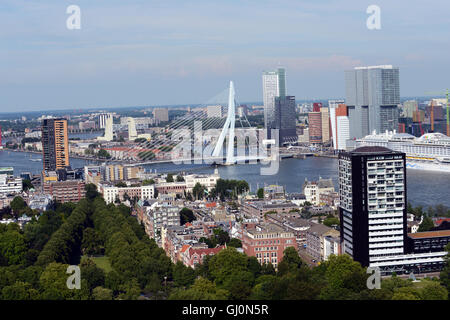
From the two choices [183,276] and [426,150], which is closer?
[183,276]

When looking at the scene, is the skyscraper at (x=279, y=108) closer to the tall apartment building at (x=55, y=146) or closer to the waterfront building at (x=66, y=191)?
the tall apartment building at (x=55, y=146)

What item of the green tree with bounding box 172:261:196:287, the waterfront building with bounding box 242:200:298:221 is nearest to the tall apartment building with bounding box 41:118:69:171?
the waterfront building with bounding box 242:200:298:221

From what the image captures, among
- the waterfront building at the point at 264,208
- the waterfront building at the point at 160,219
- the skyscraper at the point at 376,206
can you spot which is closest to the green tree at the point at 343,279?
the skyscraper at the point at 376,206

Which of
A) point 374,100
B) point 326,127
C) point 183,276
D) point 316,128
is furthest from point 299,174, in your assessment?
point 316,128

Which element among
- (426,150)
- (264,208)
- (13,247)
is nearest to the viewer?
(13,247)

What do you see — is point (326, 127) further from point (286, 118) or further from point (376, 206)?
point (376, 206)

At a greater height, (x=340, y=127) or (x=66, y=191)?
(x=340, y=127)

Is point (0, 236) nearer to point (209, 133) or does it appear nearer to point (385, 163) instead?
point (385, 163)
